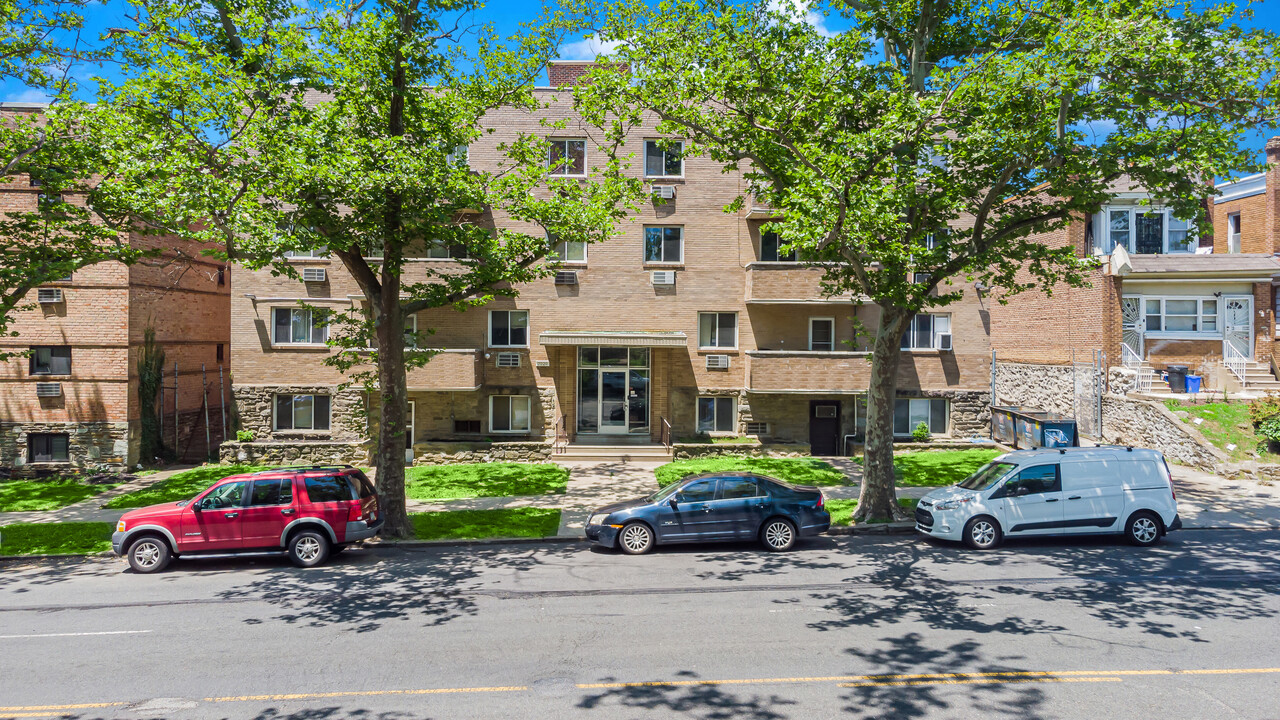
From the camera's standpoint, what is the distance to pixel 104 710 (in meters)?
6.83

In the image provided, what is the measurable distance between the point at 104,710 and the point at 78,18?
48.6ft

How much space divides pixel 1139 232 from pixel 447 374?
974 inches

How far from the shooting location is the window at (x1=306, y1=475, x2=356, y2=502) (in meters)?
12.0

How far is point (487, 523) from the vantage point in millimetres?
14555

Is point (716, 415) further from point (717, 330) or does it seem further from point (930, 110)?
point (930, 110)

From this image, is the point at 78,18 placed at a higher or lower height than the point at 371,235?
higher

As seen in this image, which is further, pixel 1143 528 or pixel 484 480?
pixel 484 480

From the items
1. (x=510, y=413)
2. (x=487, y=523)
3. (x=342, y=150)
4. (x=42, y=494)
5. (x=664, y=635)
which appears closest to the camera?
(x=664, y=635)

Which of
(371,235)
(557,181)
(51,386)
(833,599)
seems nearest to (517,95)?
(557,181)

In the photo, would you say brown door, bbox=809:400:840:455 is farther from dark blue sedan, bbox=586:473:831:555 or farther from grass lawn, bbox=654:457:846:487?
dark blue sedan, bbox=586:473:831:555

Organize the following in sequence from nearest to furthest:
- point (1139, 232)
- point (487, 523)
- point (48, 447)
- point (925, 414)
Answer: point (487, 523)
point (48, 447)
point (925, 414)
point (1139, 232)

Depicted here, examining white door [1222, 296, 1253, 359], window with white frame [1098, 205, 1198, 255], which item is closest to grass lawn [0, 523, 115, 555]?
window with white frame [1098, 205, 1198, 255]

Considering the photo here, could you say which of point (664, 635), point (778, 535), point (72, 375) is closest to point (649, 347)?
point (778, 535)

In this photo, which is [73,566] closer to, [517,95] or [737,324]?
[517,95]
